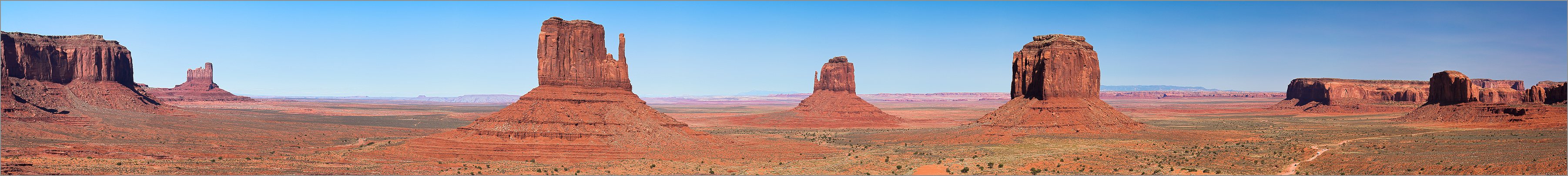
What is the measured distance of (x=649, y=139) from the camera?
56.2 meters

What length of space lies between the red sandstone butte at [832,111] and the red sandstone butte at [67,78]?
5910cm

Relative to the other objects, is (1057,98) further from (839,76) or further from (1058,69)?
(839,76)

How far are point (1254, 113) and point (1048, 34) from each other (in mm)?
78913

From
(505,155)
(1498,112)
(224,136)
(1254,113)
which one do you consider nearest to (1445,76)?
(1498,112)

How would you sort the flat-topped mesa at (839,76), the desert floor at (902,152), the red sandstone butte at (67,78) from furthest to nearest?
the flat-topped mesa at (839,76) → the red sandstone butte at (67,78) → the desert floor at (902,152)

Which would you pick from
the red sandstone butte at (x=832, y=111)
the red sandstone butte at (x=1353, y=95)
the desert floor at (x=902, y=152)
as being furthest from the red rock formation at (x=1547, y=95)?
the red sandstone butte at (x=832, y=111)

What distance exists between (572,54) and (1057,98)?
1478 inches

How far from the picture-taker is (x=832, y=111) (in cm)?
11650

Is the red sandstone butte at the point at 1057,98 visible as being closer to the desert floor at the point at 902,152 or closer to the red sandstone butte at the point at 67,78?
the desert floor at the point at 902,152

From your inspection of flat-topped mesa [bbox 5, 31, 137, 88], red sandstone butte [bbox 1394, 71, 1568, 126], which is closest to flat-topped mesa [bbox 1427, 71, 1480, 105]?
red sandstone butte [bbox 1394, 71, 1568, 126]

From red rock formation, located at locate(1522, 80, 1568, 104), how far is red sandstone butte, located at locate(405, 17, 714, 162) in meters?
67.0

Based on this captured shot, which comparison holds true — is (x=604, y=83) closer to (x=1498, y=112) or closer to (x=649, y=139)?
(x=649, y=139)

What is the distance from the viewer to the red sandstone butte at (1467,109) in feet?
250

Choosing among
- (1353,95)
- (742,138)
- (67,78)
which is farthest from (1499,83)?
(67,78)
